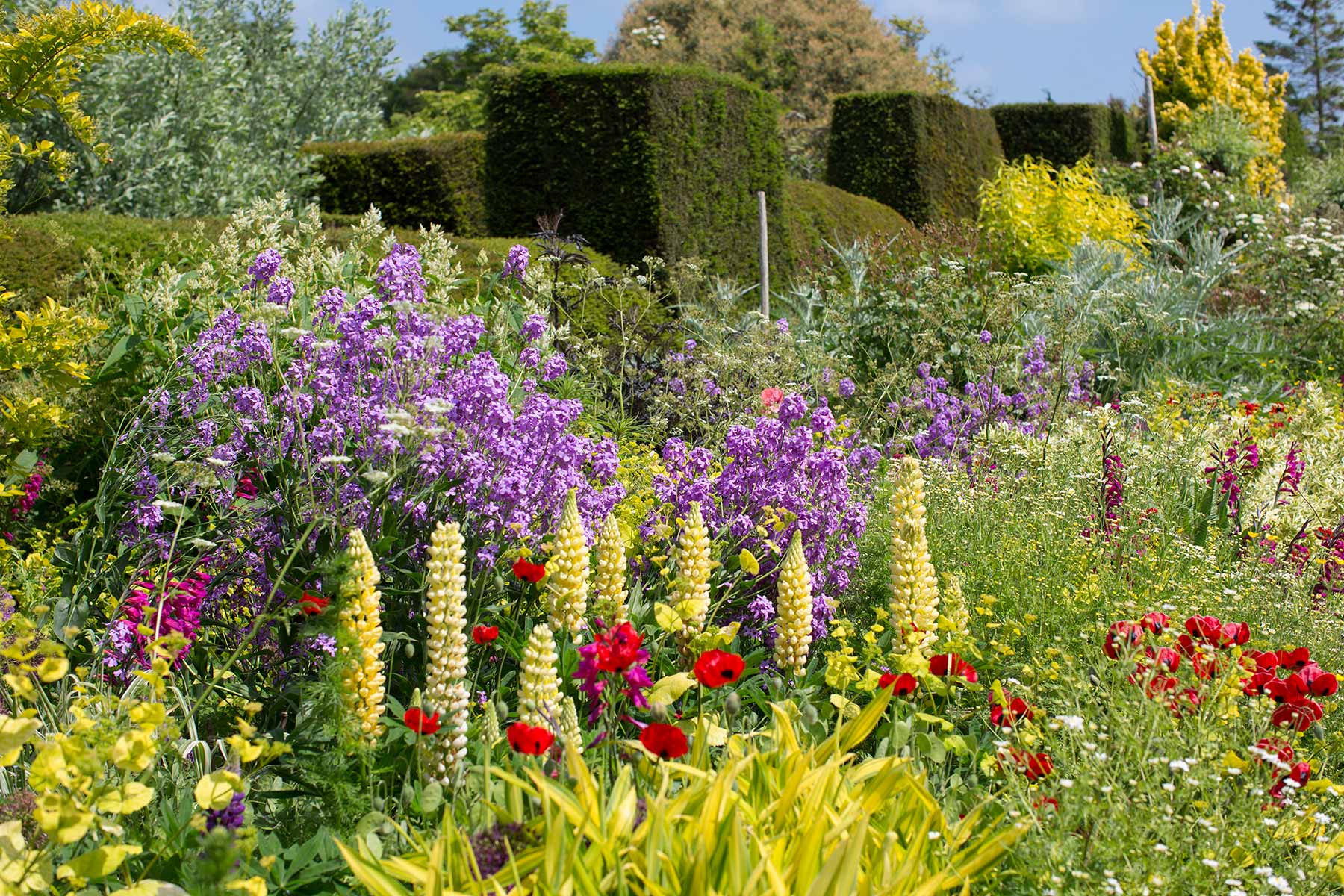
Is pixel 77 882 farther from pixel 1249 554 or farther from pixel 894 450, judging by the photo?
pixel 894 450

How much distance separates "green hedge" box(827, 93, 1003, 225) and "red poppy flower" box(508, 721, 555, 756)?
47.5ft

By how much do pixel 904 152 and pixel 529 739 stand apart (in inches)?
590

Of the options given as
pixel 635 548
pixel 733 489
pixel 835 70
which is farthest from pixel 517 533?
pixel 835 70

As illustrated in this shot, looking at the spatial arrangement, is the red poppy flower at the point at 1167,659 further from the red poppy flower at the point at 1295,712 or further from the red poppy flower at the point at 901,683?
the red poppy flower at the point at 901,683

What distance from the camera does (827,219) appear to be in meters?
12.5

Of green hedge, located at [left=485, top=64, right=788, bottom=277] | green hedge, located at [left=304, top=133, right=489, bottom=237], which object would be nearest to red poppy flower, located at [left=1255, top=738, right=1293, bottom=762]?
green hedge, located at [left=485, top=64, right=788, bottom=277]

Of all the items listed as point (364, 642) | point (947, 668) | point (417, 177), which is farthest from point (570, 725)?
point (417, 177)

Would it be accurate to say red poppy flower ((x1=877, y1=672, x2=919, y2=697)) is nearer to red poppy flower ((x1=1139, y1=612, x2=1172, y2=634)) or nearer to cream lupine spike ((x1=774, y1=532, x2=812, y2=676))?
cream lupine spike ((x1=774, y1=532, x2=812, y2=676))

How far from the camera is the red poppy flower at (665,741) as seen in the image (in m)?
2.01

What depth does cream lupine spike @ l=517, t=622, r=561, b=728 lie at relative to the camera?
2.31 m

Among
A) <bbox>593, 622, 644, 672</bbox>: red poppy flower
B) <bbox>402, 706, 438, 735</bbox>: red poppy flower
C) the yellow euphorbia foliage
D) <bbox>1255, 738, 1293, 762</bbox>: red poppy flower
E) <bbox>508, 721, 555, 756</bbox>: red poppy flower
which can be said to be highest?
the yellow euphorbia foliage

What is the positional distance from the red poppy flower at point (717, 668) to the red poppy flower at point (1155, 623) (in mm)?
1020

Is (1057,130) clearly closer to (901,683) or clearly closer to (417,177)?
(417,177)

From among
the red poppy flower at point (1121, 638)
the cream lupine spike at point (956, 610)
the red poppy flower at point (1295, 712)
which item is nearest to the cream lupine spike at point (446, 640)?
the cream lupine spike at point (956, 610)
